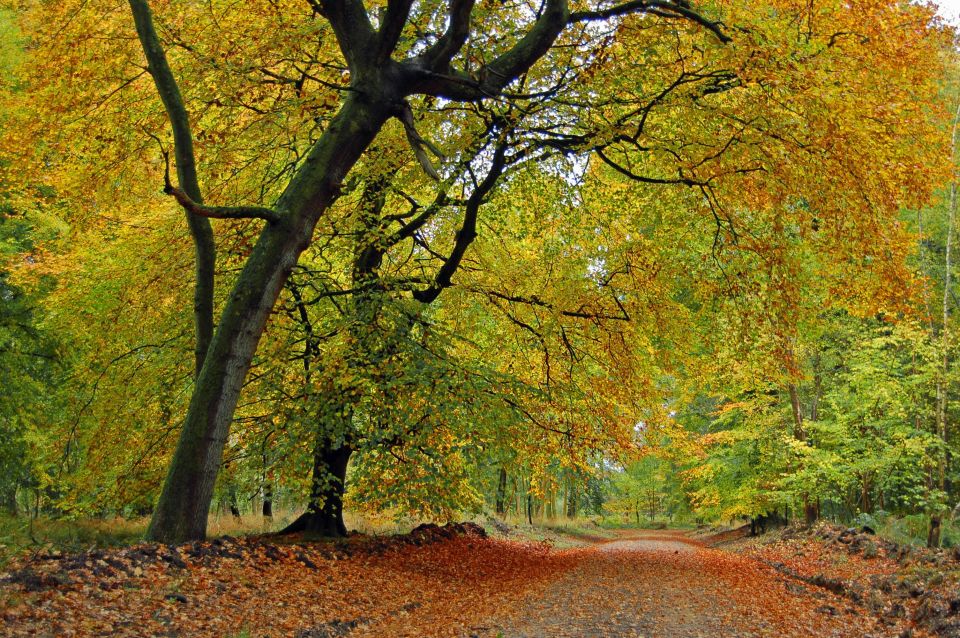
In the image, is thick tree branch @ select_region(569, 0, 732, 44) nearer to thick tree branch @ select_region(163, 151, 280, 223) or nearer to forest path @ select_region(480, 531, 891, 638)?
thick tree branch @ select_region(163, 151, 280, 223)

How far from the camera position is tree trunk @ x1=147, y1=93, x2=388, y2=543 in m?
7.11

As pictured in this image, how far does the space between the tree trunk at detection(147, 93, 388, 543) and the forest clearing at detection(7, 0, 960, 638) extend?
0.11 ft

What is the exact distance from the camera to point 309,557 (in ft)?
30.6

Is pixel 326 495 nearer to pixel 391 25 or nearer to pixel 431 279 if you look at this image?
pixel 431 279

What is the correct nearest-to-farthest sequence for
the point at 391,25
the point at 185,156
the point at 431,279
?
the point at 391,25
the point at 185,156
the point at 431,279

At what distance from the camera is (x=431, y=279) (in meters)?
11.2

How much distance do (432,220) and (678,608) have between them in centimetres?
834

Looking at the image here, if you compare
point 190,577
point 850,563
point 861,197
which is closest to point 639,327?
point 861,197

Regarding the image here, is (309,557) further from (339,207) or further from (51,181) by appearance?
(51,181)

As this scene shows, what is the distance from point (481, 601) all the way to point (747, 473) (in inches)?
529

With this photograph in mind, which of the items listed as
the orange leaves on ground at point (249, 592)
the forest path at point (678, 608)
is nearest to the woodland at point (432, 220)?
the orange leaves on ground at point (249, 592)

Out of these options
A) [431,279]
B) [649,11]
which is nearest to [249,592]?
[431,279]

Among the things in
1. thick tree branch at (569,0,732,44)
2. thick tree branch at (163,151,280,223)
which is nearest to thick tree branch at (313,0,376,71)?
thick tree branch at (163,151,280,223)

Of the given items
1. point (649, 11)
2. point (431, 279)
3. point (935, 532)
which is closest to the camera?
point (649, 11)
